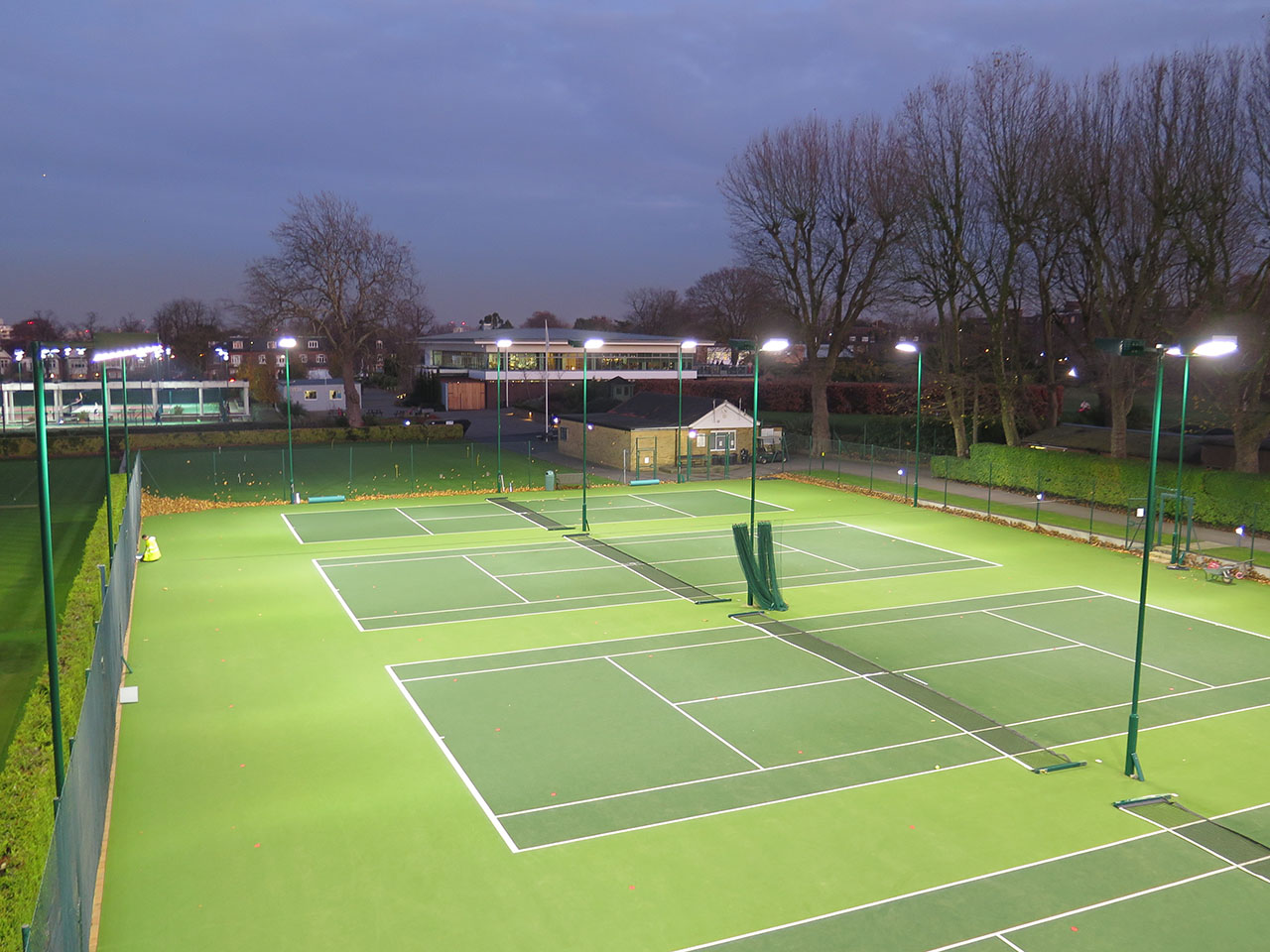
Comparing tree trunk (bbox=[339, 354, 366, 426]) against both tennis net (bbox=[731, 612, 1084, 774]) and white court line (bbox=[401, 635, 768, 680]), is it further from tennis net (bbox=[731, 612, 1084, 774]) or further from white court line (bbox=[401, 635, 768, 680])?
white court line (bbox=[401, 635, 768, 680])

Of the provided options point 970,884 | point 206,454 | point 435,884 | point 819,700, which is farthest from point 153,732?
point 206,454

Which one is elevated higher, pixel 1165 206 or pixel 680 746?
pixel 1165 206

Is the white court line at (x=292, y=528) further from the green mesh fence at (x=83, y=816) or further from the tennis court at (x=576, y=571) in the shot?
the green mesh fence at (x=83, y=816)

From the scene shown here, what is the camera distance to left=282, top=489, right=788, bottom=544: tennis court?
34.5m

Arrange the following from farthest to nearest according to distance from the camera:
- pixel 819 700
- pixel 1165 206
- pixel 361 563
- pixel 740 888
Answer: pixel 1165 206
pixel 361 563
pixel 819 700
pixel 740 888

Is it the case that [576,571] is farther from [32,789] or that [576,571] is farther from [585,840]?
[32,789]

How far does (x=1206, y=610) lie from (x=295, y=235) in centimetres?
5598

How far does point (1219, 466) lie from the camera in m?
43.9

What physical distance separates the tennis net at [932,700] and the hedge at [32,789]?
12.8 meters

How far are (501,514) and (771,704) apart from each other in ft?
73.7

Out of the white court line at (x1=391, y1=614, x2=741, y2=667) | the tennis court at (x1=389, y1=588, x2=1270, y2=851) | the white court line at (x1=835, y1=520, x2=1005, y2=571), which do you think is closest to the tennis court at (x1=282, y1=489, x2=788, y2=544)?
the white court line at (x1=835, y1=520, x2=1005, y2=571)

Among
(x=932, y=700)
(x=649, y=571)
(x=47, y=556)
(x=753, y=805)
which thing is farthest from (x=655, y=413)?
(x=47, y=556)

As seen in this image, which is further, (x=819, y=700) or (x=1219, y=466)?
(x=1219, y=466)

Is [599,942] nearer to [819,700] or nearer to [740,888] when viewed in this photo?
[740,888]
